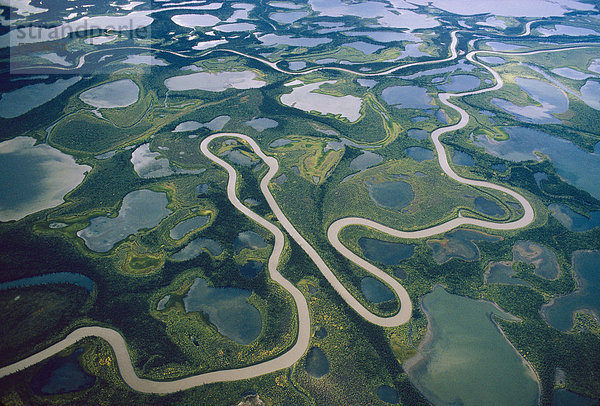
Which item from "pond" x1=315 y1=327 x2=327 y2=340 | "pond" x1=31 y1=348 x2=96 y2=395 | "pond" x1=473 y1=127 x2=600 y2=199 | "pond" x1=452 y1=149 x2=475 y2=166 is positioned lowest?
"pond" x1=31 y1=348 x2=96 y2=395

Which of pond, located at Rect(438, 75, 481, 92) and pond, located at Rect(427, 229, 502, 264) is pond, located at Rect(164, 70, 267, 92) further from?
pond, located at Rect(427, 229, 502, 264)

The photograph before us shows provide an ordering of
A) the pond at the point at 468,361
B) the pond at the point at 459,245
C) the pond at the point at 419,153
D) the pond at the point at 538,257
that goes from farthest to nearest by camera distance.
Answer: the pond at the point at 419,153, the pond at the point at 459,245, the pond at the point at 538,257, the pond at the point at 468,361

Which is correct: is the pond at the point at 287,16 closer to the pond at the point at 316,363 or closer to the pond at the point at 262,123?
the pond at the point at 262,123

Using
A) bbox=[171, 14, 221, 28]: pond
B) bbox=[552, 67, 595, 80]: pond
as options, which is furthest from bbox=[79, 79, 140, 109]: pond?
bbox=[552, 67, 595, 80]: pond

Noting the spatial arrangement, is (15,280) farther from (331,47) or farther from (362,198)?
(331,47)

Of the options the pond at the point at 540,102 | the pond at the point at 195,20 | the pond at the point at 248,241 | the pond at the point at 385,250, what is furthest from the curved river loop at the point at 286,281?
the pond at the point at 195,20

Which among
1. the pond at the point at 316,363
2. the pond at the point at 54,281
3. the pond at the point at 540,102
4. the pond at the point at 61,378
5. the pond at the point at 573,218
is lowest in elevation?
the pond at the point at 61,378

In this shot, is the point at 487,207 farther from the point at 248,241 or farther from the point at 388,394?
the point at 248,241
